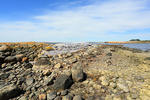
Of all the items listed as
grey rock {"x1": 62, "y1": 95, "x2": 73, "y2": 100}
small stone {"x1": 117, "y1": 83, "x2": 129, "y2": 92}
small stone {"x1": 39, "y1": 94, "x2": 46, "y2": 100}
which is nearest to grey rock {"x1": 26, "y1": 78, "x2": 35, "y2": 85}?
small stone {"x1": 39, "y1": 94, "x2": 46, "y2": 100}

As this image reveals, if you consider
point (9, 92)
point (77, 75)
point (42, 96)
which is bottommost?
point (42, 96)

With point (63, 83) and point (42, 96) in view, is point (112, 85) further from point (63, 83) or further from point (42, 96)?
point (42, 96)

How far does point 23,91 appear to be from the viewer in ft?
16.1

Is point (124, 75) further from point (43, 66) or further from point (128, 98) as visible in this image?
point (43, 66)

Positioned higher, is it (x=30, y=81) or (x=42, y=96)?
(x=30, y=81)

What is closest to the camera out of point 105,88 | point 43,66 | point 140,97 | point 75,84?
point 140,97

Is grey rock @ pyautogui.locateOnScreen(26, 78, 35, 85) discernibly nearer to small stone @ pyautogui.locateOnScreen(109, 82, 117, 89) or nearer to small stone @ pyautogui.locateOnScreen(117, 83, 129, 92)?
small stone @ pyautogui.locateOnScreen(109, 82, 117, 89)

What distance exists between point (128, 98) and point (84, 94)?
5.97 ft

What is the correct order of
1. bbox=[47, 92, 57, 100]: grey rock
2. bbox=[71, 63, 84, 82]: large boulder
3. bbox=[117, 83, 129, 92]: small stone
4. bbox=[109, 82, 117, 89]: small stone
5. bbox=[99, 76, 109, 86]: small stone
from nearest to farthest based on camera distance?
bbox=[47, 92, 57, 100]: grey rock < bbox=[117, 83, 129, 92]: small stone < bbox=[109, 82, 117, 89]: small stone < bbox=[99, 76, 109, 86]: small stone < bbox=[71, 63, 84, 82]: large boulder

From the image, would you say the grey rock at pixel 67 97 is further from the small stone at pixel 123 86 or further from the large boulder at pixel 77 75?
the small stone at pixel 123 86

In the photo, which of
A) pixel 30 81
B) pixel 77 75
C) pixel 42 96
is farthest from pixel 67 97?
pixel 30 81

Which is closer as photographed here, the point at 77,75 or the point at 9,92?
the point at 9,92

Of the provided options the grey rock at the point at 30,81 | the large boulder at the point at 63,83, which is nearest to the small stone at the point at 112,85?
the large boulder at the point at 63,83

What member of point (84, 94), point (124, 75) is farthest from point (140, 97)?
point (84, 94)
